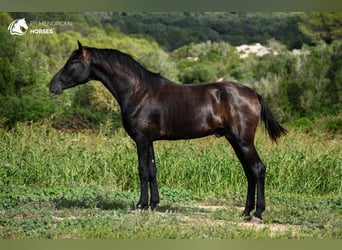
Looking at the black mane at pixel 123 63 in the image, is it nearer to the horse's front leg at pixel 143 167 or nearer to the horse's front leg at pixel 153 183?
the horse's front leg at pixel 143 167

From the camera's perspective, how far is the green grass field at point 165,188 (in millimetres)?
6898

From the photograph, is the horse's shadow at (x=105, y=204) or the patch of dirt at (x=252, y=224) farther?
the horse's shadow at (x=105, y=204)

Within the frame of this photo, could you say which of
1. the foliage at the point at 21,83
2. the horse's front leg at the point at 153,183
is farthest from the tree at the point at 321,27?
the horse's front leg at the point at 153,183

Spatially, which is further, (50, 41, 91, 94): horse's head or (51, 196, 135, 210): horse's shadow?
(51, 196, 135, 210): horse's shadow

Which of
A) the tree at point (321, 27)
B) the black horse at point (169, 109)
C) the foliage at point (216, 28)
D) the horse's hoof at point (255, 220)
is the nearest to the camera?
the horse's hoof at point (255, 220)

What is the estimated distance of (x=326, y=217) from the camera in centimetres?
752

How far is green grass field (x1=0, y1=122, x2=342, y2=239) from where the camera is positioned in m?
6.90

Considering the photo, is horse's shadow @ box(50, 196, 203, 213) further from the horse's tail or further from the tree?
the tree

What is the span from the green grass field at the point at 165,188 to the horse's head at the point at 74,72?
5.29ft

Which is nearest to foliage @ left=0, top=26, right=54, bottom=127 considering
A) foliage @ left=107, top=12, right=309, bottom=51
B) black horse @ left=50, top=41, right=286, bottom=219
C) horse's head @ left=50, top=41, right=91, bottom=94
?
foliage @ left=107, top=12, right=309, bottom=51
